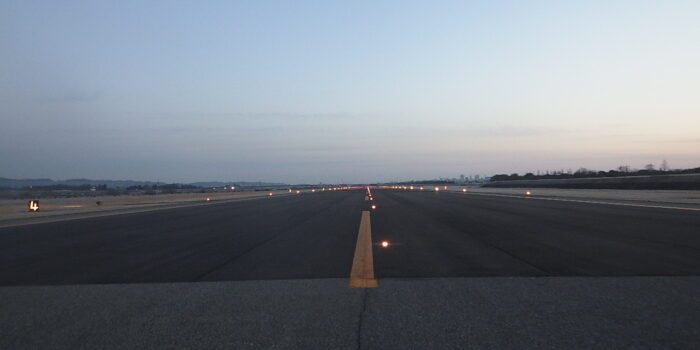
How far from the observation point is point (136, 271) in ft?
28.6

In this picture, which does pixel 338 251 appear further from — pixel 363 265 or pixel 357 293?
pixel 357 293

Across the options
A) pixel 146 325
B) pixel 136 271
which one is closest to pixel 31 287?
pixel 136 271

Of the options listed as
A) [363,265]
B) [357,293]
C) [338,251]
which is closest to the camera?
[357,293]

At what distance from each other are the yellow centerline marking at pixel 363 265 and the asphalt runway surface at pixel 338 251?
17 centimetres

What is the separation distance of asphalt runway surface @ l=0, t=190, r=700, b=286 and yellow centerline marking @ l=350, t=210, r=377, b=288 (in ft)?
0.56

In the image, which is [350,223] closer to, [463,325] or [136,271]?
[136,271]

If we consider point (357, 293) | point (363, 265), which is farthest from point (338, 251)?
point (357, 293)

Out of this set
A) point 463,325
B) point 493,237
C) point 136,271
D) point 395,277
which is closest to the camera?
point 463,325

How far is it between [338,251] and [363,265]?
2064 mm

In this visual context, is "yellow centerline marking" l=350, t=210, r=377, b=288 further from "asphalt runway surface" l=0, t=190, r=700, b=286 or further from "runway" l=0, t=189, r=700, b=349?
"asphalt runway surface" l=0, t=190, r=700, b=286

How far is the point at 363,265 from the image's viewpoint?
8.91 metres

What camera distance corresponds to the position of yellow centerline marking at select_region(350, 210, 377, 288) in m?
7.27

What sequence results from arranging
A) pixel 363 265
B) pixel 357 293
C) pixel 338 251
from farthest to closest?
1. pixel 338 251
2. pixel 363 265
3. pixel 357 293

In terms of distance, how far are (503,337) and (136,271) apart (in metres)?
6.38
